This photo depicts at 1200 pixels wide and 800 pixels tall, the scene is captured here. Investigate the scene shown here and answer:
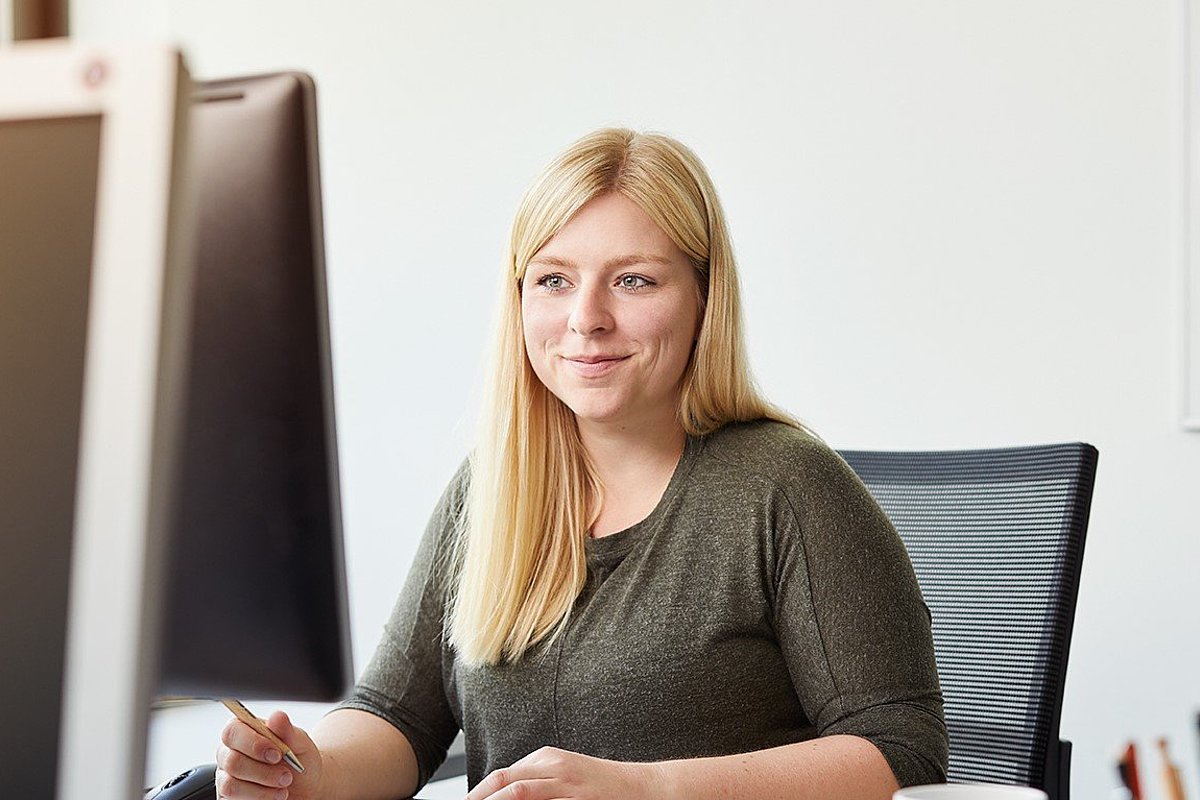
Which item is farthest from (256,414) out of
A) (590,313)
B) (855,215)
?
(855,215)

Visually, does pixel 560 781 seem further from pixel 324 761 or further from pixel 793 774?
pixel 324 761

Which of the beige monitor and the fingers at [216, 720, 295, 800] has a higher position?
the beige monitor

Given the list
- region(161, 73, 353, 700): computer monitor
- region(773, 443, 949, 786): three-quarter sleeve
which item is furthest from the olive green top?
region(161, 73, 353, 700): computer monitor

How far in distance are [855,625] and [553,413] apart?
0.40 metres

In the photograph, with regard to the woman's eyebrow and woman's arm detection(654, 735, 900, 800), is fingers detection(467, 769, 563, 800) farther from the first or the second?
the woman's eyebrow

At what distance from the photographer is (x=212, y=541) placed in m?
0.69

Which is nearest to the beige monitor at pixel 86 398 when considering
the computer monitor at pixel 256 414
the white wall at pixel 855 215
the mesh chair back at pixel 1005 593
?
the computer monitor at pixel 256 414

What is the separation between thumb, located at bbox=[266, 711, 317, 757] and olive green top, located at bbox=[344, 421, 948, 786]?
7.7 inches

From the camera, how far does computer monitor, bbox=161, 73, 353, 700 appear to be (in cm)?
68

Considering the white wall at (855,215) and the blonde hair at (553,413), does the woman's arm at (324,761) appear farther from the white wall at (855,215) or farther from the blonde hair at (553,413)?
the white wall at (855,215)

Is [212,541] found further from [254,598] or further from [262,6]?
[262,6]

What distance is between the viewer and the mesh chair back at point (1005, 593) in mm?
1436

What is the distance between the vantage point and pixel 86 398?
1.61 ft

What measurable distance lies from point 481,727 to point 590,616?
0.16 meters
